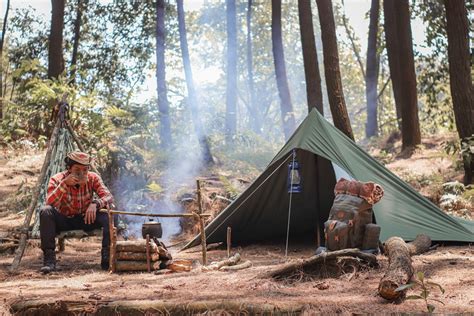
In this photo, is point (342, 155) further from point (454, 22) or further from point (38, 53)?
point (38, 53)

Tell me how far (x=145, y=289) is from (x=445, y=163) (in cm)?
925

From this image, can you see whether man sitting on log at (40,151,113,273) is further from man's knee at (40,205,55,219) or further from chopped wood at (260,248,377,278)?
chopped wood at (260,248,377,278)

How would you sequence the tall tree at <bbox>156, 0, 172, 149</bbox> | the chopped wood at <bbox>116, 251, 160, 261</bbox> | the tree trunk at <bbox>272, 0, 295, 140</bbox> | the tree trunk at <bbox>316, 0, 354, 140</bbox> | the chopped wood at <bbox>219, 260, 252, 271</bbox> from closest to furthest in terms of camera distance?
the chopped wood at <bbox>219, 260, 252, 271</bbox> → the chopped wood at <bbox>116, 251, 160, 261</bbox> → the tree trunk at <bbox>316, 0, 354, 140</bbox> → the tall tree at <bbox>156, 0, 172, 149</bbox> → the tree trunk at <bbox>272, 0, 295, 140</bbox>

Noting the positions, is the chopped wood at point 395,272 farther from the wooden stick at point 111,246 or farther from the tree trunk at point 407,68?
the tree trunk at point 407,68

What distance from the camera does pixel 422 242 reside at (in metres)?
7.27

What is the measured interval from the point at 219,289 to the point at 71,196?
2497 millimetres

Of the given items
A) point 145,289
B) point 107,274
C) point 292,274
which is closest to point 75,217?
point 107,274

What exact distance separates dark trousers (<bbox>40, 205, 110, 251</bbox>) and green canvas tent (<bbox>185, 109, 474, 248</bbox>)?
1915 mm

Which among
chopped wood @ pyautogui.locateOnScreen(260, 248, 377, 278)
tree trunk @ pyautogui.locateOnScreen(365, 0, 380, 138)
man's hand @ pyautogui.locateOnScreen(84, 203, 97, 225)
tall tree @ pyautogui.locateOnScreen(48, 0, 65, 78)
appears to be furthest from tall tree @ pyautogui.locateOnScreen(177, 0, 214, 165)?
chopped wood @ pyautogui.locateOnScreen(260, 248, 377, 278)

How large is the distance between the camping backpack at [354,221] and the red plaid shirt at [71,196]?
2.40m

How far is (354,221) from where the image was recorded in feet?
22.0

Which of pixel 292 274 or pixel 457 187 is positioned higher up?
pixel 457 187

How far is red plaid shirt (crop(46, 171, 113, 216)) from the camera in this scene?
6.96 metres

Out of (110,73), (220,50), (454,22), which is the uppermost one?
(220,50)
